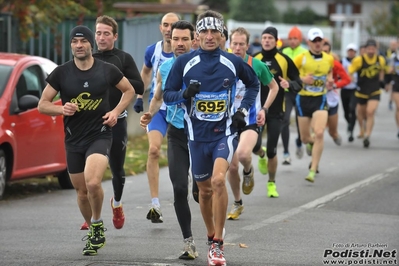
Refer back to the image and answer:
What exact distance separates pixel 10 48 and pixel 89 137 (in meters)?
10.4

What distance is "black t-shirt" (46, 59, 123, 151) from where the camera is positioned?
9250 millimetres

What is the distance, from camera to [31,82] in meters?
13.4

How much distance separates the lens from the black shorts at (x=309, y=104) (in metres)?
15.8

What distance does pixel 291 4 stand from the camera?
7806 cm

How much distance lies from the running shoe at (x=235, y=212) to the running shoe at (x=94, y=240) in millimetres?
2407

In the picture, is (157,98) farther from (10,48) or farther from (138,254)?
(10,48)

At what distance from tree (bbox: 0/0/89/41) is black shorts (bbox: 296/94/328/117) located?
5.44 m

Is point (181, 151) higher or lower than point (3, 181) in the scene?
higher

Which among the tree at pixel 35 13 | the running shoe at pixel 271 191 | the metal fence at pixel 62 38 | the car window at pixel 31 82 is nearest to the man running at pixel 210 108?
the running shoe at pixel 271 191

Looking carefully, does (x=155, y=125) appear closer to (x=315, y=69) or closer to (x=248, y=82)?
(x=248, y=82)

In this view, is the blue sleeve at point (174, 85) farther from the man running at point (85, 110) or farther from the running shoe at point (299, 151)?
the running shoe at point (299, 151)

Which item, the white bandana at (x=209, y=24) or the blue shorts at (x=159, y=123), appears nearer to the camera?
the white bandana at (x=209, y=24)

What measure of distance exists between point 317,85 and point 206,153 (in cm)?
732

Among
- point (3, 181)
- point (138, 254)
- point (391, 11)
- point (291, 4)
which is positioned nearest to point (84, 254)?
point (138, 254)
